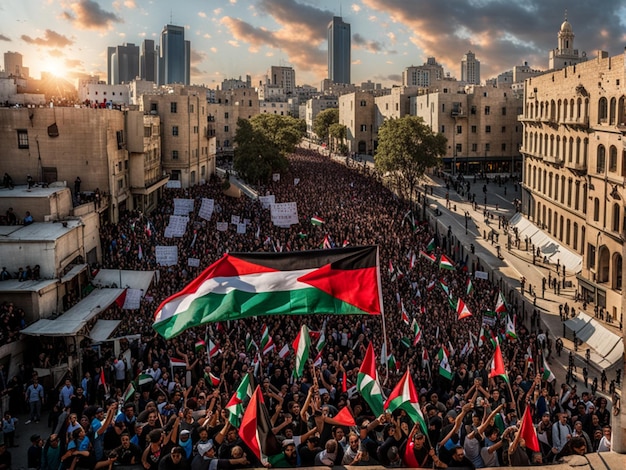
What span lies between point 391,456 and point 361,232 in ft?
88.4

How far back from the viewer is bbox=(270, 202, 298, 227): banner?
3425cm

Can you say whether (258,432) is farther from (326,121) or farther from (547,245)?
(326,121)

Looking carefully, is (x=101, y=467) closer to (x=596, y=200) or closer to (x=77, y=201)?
(x=77, y=201)

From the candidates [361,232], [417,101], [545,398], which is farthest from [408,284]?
[417,101]

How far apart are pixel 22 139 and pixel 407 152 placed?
Result: 3594 cm

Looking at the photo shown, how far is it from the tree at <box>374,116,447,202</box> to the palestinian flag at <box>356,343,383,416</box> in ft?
158

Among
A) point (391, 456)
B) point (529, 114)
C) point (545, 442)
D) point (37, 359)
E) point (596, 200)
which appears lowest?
point (37, 359)

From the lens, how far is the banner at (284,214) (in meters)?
34.2

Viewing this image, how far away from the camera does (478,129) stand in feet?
271

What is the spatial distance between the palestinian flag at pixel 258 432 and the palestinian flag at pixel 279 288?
84.5 inches

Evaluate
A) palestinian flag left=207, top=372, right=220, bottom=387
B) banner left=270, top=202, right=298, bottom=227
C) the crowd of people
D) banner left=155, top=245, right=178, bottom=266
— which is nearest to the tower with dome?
the crowd of people

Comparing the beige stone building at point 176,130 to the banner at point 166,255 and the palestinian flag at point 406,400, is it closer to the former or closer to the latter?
the banner at point 166,255

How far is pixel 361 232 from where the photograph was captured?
119 ft

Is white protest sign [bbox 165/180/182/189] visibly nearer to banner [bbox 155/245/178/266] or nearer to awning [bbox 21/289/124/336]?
banner [bbox 155/245/178/266]
